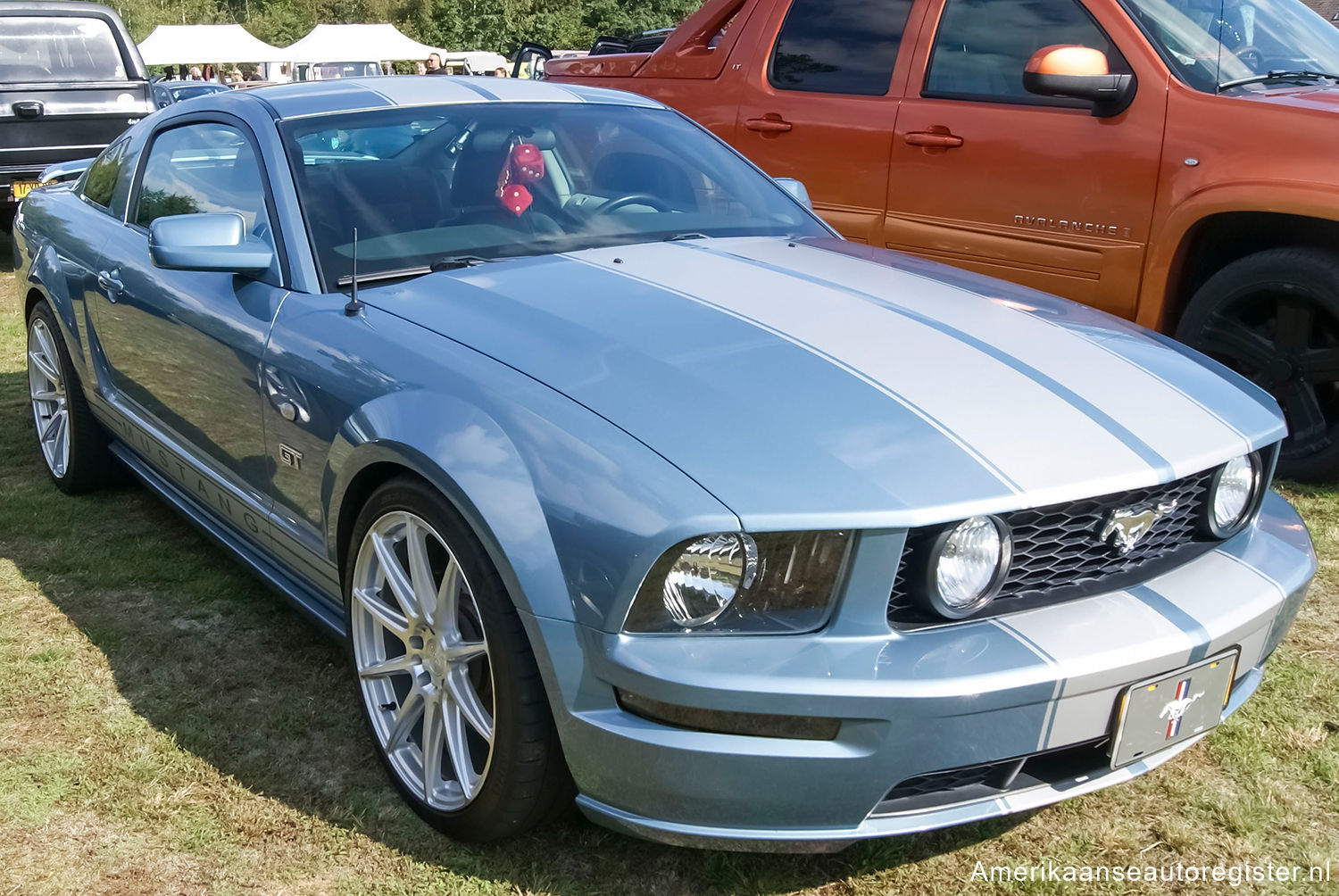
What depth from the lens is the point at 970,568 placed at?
1.99 m

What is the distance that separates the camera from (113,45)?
9.76 m

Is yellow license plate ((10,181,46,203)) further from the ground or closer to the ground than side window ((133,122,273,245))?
closer to the ground

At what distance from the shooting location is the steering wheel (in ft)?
10.7

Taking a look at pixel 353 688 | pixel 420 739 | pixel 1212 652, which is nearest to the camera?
pixel 1212 652

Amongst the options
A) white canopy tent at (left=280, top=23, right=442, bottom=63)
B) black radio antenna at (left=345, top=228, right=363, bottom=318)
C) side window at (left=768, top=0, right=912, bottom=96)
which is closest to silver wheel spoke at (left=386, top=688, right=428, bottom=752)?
black radio antenna at (left=345, top=228, right=363, bottom=318)

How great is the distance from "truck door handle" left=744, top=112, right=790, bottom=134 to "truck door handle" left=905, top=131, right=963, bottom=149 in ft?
2.05

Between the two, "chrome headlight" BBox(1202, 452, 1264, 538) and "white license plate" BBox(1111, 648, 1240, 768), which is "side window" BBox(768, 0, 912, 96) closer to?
"chrome headlight" BBox(1202, 452, 1264, 538)

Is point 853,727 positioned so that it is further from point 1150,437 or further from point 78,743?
point 78,743

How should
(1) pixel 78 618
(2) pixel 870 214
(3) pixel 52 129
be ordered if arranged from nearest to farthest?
(1) pixel 78 618 → (2) pixel 870 214 → (3) pixel 52 129

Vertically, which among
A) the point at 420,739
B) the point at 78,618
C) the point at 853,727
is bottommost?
the point at 78,618

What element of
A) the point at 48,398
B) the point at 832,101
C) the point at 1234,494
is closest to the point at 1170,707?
the point at 1234,494

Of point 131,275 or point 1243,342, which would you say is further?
point 1243,342

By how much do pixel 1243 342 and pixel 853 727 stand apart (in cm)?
302

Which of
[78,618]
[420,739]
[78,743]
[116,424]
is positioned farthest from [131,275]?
[420,739]
